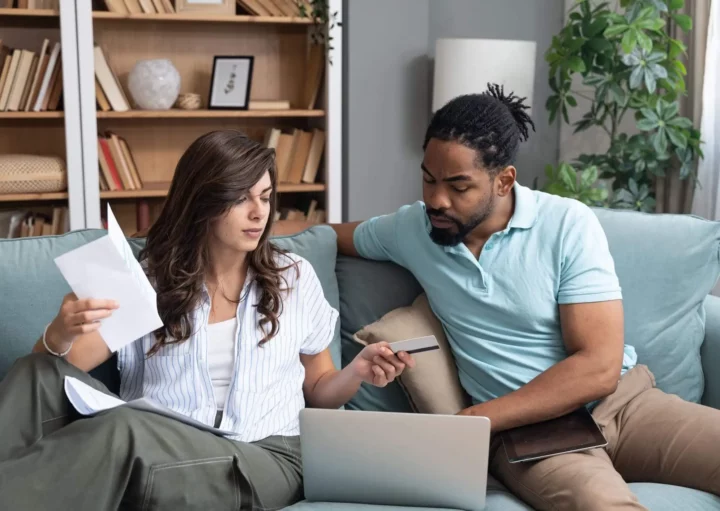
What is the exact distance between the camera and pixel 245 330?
5.61ft

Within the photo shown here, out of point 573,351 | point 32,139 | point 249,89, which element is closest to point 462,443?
point 573,351

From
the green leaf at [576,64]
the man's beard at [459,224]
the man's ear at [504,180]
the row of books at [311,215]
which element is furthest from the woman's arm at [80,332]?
the green leaf at [576,64]

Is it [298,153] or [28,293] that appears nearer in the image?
[28,293]

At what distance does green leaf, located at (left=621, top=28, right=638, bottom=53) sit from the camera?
3.15 m

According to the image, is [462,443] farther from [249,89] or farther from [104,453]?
[249,89]

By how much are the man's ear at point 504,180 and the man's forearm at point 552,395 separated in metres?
0.37

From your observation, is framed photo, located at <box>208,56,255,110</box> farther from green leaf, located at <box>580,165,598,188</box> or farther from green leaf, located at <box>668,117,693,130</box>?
green leaf, located at <box>668,117,693,130</box>

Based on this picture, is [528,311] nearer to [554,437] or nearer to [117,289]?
[554,437]

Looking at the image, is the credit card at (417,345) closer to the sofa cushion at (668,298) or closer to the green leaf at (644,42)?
the sofa cushion at (668,298)

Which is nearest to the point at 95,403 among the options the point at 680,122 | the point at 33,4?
the point at 33,4

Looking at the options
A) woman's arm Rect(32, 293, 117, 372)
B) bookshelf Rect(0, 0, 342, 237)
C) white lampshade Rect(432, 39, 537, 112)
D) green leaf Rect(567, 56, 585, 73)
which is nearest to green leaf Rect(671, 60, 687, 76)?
green leaf Rect(567, 56, 585, 73)

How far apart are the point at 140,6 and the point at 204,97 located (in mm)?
469

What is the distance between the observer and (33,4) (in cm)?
330

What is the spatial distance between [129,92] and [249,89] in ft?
1.60
